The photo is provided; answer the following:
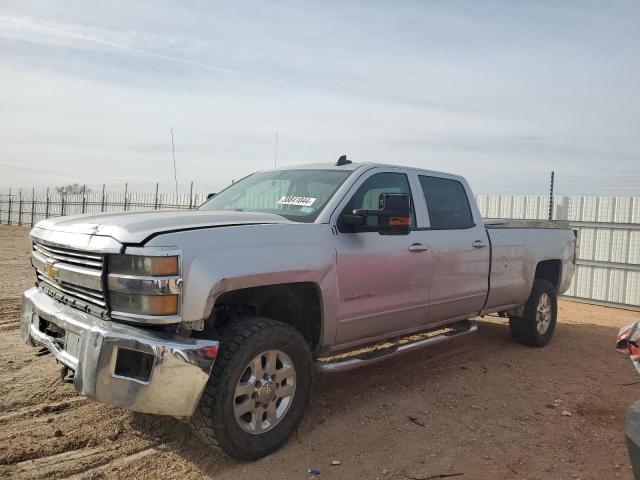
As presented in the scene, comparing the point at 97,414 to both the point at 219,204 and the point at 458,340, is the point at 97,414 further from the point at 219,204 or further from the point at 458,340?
the point at 458,340

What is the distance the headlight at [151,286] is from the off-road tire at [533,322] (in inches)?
185

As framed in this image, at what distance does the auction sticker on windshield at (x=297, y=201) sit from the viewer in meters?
4.05

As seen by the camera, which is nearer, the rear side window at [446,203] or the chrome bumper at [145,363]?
the chrome bumper at [145,363]

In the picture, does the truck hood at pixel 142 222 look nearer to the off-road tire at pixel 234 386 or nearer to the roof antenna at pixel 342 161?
the off-road tire at pixel 234 386

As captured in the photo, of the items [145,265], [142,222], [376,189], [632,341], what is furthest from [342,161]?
[632,341]

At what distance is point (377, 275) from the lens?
405 centimetres

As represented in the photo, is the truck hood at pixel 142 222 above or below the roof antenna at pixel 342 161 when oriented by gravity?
below

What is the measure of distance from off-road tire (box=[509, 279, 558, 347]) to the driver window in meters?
2.55

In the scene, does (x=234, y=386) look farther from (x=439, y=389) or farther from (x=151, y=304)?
(x=439, y=389)

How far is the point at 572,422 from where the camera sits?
414cm

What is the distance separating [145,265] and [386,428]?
6.90ft

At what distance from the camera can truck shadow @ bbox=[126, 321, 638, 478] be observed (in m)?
3.59

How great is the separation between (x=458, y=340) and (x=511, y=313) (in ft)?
2.59

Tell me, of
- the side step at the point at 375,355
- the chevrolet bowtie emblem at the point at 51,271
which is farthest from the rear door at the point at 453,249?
the chevrolet bowtie emblem at the point at 51,271
